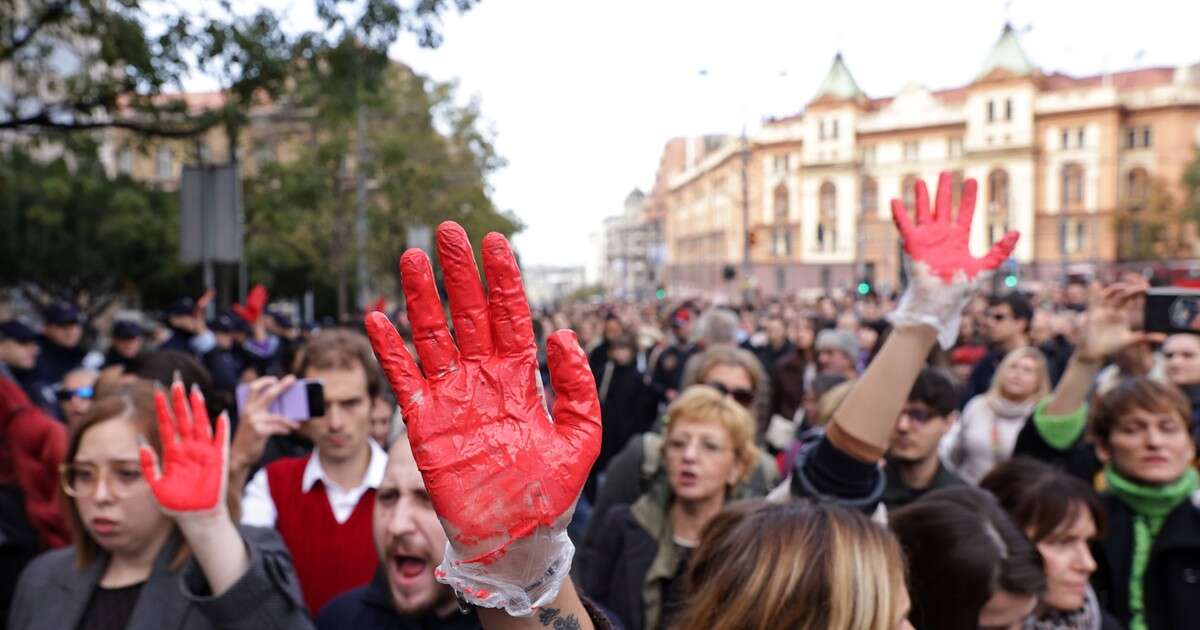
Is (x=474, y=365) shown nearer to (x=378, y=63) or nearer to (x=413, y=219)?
(x=378, y=63)

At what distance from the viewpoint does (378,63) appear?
8961 mm

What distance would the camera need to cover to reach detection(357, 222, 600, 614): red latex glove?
1.45 metres

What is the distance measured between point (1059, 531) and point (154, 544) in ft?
8.25

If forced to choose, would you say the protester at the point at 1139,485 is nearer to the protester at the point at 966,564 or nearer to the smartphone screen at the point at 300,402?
the protester at the point at 966,564

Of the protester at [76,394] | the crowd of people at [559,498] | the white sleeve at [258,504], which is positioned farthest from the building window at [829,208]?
the white sleeve at [258,504]

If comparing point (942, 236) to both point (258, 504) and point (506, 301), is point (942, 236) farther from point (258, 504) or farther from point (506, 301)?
point (258, 504)

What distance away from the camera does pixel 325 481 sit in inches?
135

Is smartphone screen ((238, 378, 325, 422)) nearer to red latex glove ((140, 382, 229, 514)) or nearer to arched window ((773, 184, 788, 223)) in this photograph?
red latex glove ((140, 382, 229, 514))

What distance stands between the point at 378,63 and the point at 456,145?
18336 mm

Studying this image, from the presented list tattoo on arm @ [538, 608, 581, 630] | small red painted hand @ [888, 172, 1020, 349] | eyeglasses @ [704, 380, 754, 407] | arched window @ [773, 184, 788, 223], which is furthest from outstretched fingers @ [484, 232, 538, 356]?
arched window @ [773, 184, 788, 223]

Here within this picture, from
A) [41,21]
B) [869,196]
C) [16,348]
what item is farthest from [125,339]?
[869,196]

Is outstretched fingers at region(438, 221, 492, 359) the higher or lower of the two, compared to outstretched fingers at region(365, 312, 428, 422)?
higher

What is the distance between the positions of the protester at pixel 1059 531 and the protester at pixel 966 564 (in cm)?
18

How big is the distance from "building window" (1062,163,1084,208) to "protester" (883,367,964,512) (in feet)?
218
